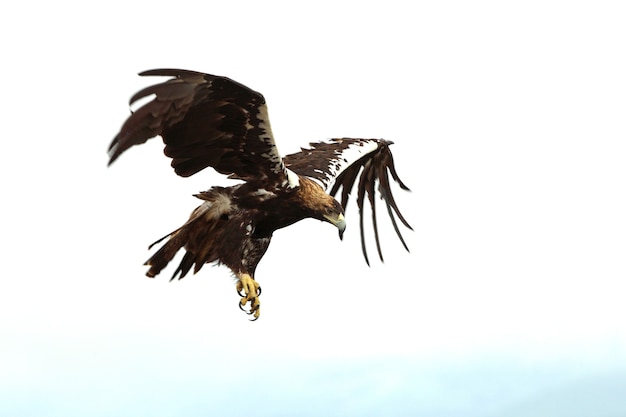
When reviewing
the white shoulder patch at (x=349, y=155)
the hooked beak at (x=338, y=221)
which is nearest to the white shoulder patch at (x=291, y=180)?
the hooked beak at (x=338, y=221)

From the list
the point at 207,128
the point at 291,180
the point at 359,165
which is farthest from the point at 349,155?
the point at 207,128

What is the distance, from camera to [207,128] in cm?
1240

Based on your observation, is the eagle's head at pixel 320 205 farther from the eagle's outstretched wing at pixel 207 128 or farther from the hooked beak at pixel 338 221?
the eagle's outstretched wing at pixel 207 128

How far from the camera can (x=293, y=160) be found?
1521 centimetres

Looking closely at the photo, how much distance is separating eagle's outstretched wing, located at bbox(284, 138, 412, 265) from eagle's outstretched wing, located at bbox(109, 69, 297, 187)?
1663 mm

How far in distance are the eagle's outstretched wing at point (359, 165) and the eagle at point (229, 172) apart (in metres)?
0.11

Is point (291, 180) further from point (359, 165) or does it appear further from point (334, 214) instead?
point (359, 165)

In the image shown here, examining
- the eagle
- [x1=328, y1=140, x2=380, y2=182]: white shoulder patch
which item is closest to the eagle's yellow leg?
the eagle

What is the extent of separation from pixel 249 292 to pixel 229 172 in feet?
4.85

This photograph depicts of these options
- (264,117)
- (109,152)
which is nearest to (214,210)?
(264,117)

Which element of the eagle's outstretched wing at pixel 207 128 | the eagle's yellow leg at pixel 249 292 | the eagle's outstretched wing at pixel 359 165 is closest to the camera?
the eagle's outstretched wing at pixel 207 128

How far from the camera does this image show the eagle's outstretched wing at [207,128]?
1141cm

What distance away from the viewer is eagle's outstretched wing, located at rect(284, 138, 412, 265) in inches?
588

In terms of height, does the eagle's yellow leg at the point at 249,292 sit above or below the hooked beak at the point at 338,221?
below
